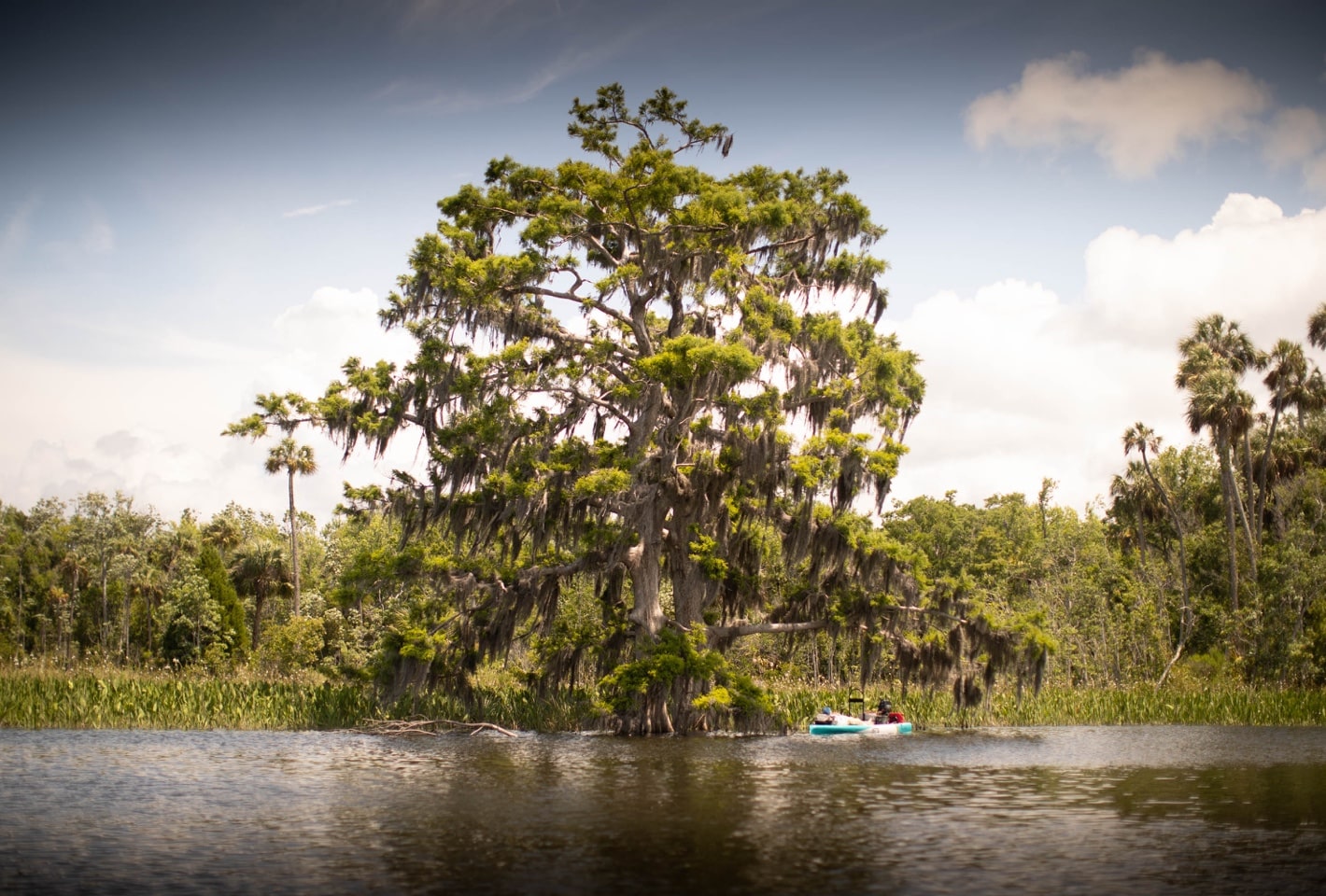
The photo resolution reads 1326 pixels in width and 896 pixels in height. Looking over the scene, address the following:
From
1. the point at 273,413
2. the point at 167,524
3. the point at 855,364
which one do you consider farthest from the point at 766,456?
the point at 167,524

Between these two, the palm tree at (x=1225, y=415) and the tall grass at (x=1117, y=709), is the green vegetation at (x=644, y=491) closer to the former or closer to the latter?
the tall grass at (x=1117, y=709)

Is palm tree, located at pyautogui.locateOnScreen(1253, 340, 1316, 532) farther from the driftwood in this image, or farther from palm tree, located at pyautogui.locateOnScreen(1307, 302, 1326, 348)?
the driftwood

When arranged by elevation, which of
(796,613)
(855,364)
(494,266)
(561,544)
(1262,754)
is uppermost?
(494,266)

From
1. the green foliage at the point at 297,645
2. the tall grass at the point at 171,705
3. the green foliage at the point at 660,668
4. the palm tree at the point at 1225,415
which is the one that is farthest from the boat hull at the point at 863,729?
the green foliage at the point at 297,645

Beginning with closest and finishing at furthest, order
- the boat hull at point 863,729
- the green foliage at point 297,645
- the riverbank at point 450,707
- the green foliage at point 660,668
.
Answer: the green foliage at point 660,668 → the riverbank at point 450,707 → the boat hull at point 863,729 → the green foliage at point 297,645

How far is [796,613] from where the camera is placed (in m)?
31.8

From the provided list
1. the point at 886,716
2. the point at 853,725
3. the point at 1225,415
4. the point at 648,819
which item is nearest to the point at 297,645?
the point at 853,725

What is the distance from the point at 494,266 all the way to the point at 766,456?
8.73 meters

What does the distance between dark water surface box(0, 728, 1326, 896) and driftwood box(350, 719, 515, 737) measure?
374cm

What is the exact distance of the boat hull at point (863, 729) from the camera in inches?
1188

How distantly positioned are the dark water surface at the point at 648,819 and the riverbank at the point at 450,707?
3.72 metres

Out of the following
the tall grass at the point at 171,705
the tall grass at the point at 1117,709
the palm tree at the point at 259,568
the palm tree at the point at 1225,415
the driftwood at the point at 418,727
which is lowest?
the tall grass at the point at 1117,709

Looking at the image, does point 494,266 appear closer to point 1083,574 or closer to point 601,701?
point 601,701

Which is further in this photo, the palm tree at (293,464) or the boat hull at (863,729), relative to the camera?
the palm tree at (293,464)
